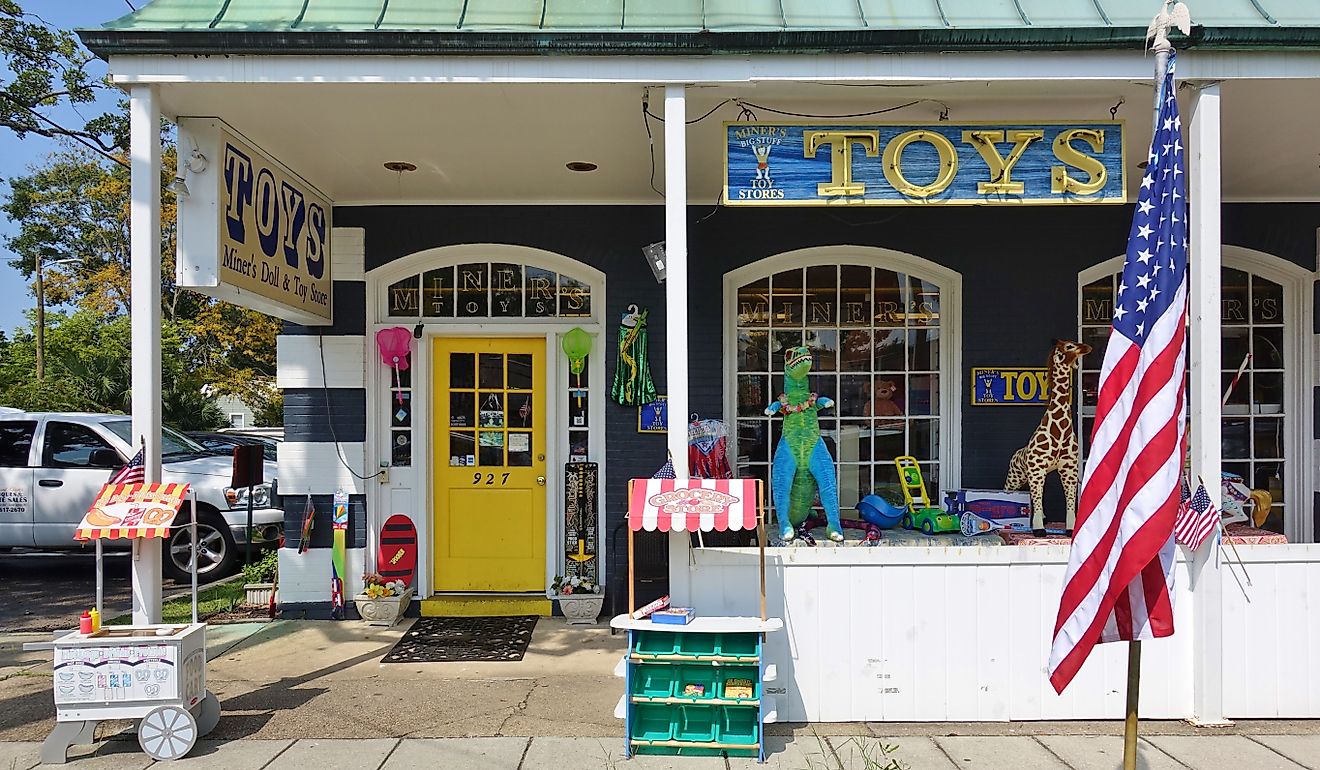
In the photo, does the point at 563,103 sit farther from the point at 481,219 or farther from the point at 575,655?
the point at 575,655

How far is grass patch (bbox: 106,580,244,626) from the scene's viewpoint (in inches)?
261

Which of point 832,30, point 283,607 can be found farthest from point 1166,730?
point 283,607

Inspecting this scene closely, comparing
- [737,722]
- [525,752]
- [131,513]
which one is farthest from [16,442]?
[737,722]

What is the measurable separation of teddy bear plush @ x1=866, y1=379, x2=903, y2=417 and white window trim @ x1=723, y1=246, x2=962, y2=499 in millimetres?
351

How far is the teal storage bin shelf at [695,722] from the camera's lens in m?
4.07

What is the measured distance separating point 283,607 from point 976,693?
194 inches

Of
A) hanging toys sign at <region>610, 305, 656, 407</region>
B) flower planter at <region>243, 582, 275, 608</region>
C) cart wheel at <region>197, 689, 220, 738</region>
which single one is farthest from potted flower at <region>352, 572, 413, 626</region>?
hanging toys sign at <region>610, 305, 656, 407</region>

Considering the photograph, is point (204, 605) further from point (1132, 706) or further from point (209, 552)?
point (1132, 706)

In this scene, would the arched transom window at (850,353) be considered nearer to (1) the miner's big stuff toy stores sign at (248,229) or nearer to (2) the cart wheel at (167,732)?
(1) the miner's big stuff toy stores sign at (248,229)

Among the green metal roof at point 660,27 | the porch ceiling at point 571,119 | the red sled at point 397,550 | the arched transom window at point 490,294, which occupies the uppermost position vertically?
the green metal roof at point 660,27

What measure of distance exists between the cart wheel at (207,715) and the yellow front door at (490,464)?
94.0 inches

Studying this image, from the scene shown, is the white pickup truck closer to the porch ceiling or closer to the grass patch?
the grass patch

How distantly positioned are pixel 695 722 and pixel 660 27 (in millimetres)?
3343

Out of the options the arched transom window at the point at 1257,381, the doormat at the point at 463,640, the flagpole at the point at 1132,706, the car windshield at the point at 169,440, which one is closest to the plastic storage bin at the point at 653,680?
the doormat at the point at 463,640
